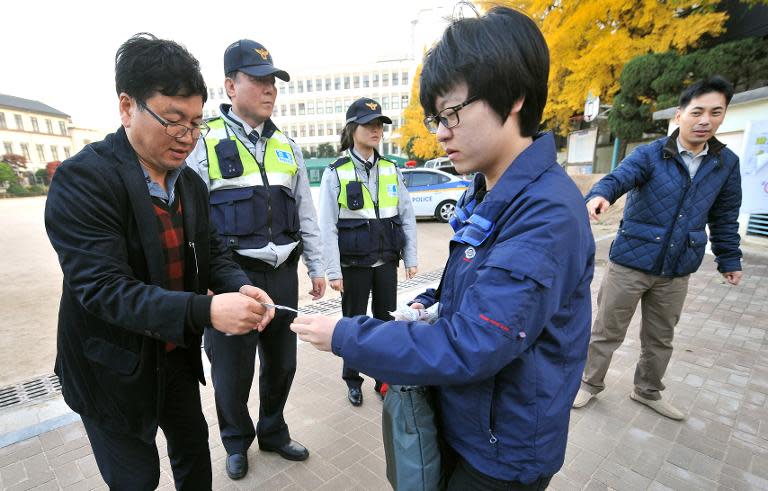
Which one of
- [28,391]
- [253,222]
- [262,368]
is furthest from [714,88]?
[28,391]

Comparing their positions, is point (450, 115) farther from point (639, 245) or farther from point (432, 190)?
point (432, 190)

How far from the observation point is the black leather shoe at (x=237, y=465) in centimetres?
231

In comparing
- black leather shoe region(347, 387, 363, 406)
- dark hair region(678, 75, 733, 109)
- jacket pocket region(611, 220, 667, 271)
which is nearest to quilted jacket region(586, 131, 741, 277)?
jacket pocket region(611, 220, 667, 271)

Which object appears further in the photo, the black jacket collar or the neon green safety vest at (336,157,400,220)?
the neon green safety vest at (336,157,400,220)

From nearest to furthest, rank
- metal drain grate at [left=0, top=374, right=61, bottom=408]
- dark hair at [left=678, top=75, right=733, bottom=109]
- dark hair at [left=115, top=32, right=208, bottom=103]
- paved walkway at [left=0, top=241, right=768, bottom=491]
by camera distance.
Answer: dark hair at [left=115, top=32, right=208, bottom=103], paved walkway at [left=0, top=241, right=768, bottom=491], dark hair at [left=678, top=75, right=733, bottom=109], metal drain grate at [left=0, top=374, right=61, bottom=408]

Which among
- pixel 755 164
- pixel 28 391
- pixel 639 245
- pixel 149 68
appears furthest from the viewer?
pixel 755 164

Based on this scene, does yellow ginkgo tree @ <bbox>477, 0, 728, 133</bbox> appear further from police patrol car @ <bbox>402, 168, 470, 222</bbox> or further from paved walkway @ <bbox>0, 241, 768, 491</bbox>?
paved walkway @ <bbox>0, 241, 768, 491</bbox>

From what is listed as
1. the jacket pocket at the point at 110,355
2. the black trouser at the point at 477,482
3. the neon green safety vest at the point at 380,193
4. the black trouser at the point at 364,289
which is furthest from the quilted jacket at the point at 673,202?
the jacket pocket at the point at 110,355

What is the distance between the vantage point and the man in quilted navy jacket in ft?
8.18

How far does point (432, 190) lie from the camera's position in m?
11.7

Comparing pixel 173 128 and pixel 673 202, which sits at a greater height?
pixel 173 128

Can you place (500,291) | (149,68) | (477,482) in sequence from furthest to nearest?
(149,68) < (477,482) < (500,291)

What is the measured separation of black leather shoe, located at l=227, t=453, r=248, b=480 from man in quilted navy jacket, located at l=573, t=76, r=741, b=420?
2534mm

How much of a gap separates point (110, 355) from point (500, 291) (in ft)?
4.33
